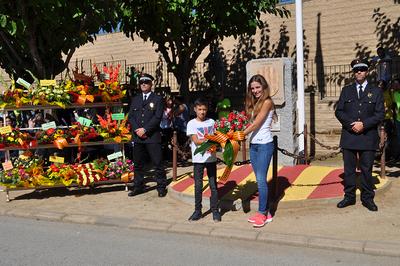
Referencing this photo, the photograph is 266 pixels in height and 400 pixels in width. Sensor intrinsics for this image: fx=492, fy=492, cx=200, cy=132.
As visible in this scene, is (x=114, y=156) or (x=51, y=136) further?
(x=114, y=156)

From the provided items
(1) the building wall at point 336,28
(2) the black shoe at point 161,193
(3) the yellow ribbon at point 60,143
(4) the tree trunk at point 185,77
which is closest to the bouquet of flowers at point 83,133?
(3) the yellow ribbon at point 60,143

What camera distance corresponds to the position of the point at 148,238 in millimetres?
6027

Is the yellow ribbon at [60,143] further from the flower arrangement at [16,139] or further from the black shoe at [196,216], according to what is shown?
the black shoe at [196,216]

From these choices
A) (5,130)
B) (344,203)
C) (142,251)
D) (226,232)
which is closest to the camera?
(142,251)

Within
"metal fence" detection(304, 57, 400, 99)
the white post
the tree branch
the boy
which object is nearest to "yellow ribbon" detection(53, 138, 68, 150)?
the tree branch

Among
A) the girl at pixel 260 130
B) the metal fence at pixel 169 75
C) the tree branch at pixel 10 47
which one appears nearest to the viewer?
the girl at pixel 260 130

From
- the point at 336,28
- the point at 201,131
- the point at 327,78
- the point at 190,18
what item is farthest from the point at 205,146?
the point at 336,28

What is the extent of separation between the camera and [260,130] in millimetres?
6004

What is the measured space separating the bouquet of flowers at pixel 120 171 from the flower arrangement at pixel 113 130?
1.52ft

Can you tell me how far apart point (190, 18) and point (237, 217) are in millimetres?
8103

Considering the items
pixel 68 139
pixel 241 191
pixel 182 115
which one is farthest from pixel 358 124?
pixel 182 115

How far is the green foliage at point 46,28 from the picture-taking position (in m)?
8.46

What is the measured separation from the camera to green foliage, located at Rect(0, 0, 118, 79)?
8461 mm

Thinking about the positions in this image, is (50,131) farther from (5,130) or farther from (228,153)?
(228,153)
